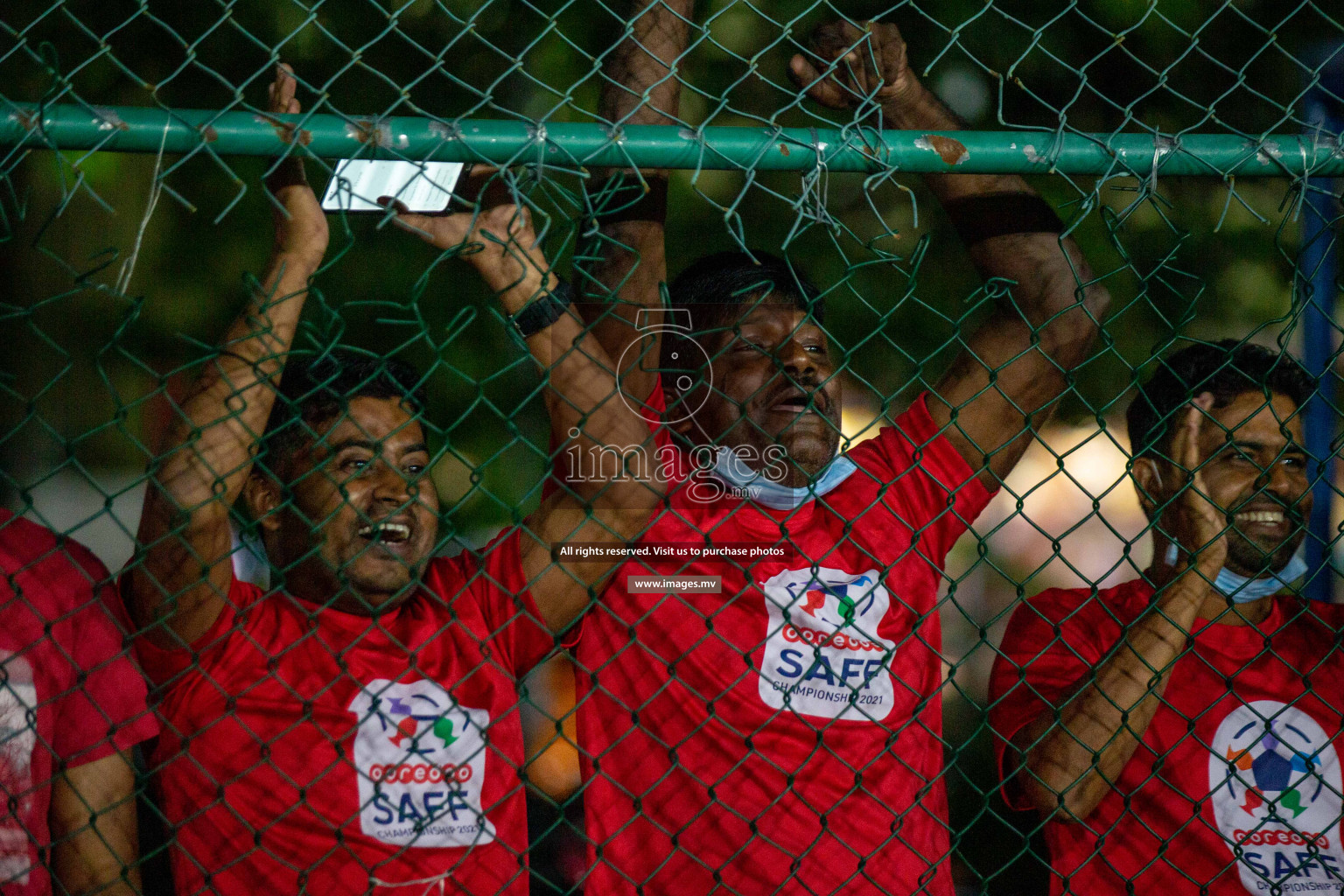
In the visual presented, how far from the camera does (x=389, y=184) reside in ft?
5.39

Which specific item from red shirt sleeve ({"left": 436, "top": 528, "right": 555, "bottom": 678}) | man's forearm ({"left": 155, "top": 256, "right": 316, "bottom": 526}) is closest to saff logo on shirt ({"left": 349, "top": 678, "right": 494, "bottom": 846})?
red shirt sleeve ({"left": 436, "top": 528, "right": 555, "bottom": 678})

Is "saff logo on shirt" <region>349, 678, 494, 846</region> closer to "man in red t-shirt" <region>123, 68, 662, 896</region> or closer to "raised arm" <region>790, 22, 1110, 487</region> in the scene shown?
"man in red t-shirt" <region>123, 68, 662, 896</region>

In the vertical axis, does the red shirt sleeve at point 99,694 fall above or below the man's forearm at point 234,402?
below

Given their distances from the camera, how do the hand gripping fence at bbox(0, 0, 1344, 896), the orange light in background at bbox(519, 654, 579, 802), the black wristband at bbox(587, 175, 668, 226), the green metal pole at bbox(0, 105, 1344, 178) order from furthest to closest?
the orange light in background at bbox(519, 654, 579, 802)
the black wristband at bbox(587, 175, 668, 226)
the hand gripping fence at bbox(0, 0, 1344, 896)
the green metal pole at bbox(0, 105, 1344, 178)

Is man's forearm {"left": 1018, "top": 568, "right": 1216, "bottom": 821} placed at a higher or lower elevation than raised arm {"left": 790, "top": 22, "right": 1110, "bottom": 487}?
lower

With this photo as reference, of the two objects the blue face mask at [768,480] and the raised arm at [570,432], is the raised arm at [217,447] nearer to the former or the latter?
Result: the raised arm at [570,432]

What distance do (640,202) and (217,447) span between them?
92 cm

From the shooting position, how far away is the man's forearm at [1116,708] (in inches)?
81.9

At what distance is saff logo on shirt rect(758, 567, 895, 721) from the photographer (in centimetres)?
204

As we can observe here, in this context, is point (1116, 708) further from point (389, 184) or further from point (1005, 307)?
point (389, 184)

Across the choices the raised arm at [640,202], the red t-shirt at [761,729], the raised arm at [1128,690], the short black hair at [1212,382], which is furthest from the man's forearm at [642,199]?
the short black hair at [1212,382]

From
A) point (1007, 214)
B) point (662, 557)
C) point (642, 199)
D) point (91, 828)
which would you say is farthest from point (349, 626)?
point (1007, 214)

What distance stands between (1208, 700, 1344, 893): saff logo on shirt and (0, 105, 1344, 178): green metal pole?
109 cm

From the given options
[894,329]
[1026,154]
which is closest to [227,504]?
[1026,154]
